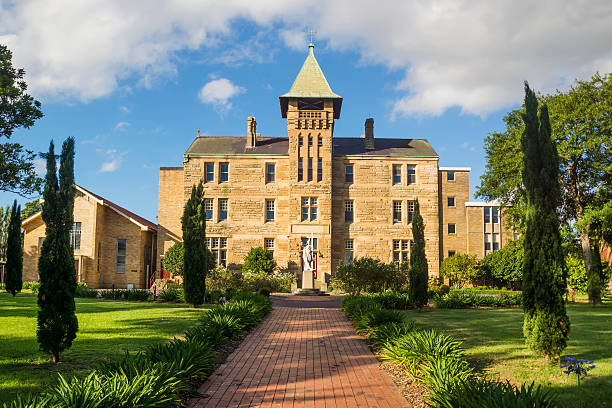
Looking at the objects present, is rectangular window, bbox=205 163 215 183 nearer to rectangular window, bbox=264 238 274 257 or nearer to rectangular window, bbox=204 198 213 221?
rectangular window, bbox=204 198 213 221

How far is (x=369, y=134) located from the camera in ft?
137

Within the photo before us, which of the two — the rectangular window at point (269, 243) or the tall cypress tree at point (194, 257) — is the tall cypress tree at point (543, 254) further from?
the rectangular window at point (269, 243)

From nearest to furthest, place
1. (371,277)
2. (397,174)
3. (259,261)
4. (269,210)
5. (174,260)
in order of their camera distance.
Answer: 1. (371,277)
2. (174,260)
3. (259,261)
4. (269,210)
5. (397,174)

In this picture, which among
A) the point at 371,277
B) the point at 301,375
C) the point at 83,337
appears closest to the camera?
the point at 301,375

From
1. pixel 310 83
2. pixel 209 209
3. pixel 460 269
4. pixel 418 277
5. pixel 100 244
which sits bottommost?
pixel 460 269

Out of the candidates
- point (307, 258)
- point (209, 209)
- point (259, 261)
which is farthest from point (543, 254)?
point (209, 209)

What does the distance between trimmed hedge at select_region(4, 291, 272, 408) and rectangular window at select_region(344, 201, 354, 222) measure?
29637mm

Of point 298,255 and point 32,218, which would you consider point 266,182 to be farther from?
point 32,218

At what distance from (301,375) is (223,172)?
32.6m

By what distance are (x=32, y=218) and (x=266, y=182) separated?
1868cm

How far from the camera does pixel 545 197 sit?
386 inches

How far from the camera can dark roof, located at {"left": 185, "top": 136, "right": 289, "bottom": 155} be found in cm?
4028

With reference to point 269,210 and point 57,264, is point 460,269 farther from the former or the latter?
point 57,264

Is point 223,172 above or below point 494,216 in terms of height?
above
